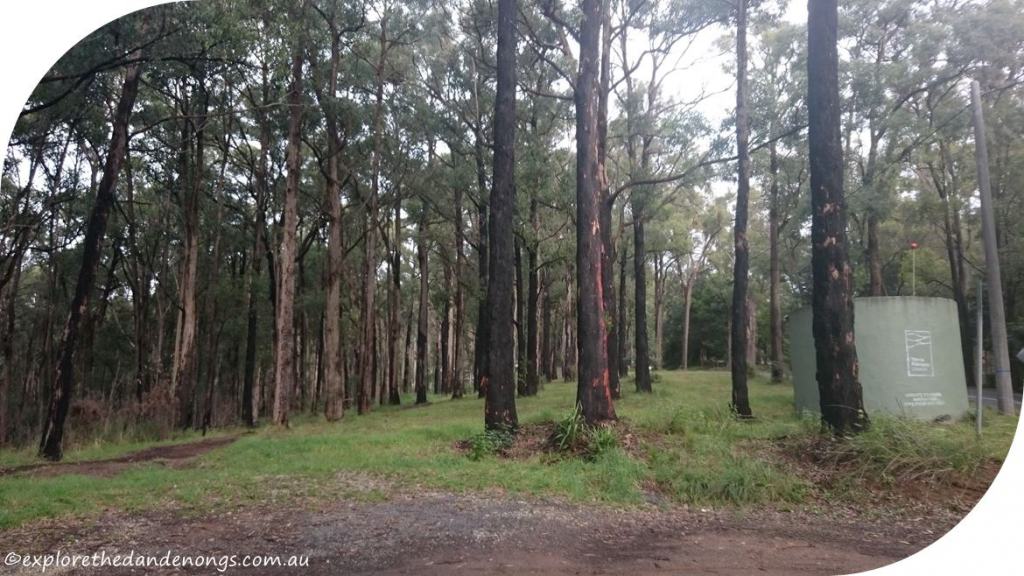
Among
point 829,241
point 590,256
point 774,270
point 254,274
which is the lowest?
point 829,241

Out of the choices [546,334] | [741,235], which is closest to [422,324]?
[546,334]

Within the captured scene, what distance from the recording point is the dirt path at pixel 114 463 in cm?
617

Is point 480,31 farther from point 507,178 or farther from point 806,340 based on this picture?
point 806,340

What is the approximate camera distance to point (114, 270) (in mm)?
12930

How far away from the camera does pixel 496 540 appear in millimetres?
4637

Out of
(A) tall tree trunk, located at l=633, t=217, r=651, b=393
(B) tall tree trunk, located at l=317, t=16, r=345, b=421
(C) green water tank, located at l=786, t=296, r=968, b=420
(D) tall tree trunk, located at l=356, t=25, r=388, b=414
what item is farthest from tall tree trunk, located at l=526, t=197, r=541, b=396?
(C) green water tank, located at l=786, t=296, r=968, b=420

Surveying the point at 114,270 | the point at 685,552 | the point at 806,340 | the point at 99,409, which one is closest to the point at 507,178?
the point at 806,340

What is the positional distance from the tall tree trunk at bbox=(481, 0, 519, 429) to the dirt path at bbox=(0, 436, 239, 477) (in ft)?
14.6

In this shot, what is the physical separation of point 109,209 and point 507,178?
563 cm

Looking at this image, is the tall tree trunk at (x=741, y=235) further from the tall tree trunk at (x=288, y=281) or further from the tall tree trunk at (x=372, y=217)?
the tall tree trunk at (x=372, y=217)

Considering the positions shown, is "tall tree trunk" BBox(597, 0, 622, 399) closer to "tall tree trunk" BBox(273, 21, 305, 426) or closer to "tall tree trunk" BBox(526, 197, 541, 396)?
"tall tree trunk" BBox(526, 197, 541, 396)

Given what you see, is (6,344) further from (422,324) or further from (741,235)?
(741,235)

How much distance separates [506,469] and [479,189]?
1336 cm

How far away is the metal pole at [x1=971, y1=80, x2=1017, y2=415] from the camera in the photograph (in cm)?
468
